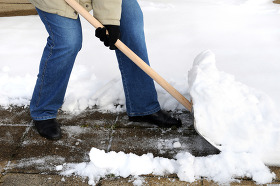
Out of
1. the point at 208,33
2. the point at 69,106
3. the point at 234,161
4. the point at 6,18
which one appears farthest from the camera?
the point at 6,18

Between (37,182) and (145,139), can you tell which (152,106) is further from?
(37,182)

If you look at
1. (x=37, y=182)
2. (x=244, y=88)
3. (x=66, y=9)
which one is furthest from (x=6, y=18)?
(x=244, y=88)

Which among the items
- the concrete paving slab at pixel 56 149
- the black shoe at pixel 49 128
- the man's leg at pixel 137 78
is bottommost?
the concrete paving slab at pixel 56 149

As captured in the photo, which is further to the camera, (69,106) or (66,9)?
(69,106)

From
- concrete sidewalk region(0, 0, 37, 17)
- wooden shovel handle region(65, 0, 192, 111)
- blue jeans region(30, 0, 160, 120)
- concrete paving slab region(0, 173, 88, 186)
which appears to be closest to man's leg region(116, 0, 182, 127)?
blue jeans region(30, 0, 160, 120)

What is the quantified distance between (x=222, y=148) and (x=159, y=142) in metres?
0.46

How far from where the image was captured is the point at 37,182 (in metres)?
2.12

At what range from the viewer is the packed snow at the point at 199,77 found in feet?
6.85

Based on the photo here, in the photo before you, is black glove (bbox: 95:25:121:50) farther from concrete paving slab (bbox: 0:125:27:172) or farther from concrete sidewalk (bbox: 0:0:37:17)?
concrete sidewalk (bbox: 0:0:37:17)

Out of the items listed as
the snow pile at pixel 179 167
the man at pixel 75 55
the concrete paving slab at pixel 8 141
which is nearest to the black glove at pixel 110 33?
the man at pixel 75 55

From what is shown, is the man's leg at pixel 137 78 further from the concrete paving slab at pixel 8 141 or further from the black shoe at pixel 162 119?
the concrete paving slab at pixel 8 141

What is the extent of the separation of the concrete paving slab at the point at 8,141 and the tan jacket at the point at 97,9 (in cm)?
95

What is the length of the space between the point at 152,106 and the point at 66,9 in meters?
0.91

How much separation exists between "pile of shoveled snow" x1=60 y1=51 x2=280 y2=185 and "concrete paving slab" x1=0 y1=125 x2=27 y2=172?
1.39ft
